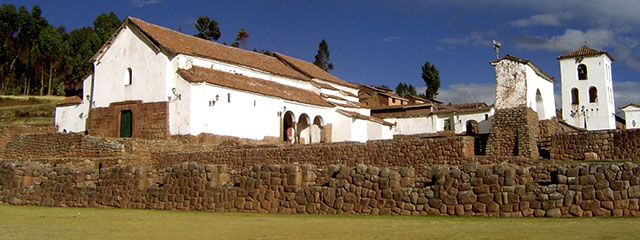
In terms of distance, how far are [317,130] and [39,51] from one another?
166 feet

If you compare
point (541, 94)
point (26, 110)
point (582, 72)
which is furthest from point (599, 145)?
point (26, 110)

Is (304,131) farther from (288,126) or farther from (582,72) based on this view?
(582,72)

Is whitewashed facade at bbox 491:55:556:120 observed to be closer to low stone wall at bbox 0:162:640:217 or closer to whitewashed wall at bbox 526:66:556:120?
whitewashed wall at bbox 526:66:556:120

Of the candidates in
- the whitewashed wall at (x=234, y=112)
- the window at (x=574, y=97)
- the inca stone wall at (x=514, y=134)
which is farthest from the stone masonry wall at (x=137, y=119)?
the window at (x=574, y=97)

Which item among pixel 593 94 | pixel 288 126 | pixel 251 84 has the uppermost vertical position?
pixel 593 94

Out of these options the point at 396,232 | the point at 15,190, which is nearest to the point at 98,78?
the point at 15,190

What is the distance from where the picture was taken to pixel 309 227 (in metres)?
10.6

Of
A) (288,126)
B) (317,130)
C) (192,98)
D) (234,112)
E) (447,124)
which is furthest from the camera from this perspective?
(447,124)

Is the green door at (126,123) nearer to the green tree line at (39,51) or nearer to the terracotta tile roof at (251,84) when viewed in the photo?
the terracotta tile roof at (251,84)

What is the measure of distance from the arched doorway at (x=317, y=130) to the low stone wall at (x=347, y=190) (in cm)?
2277

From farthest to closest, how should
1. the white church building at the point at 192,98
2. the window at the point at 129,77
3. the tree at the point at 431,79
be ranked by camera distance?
1. the tree at the point at 431,79
2. the window at the point at 129,77
3. the white church building at the point at 192,98

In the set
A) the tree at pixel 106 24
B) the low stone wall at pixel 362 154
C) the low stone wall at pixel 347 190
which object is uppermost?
the tree at pixel 106 24

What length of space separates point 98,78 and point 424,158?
23.3 m

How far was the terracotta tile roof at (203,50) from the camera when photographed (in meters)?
34.3
